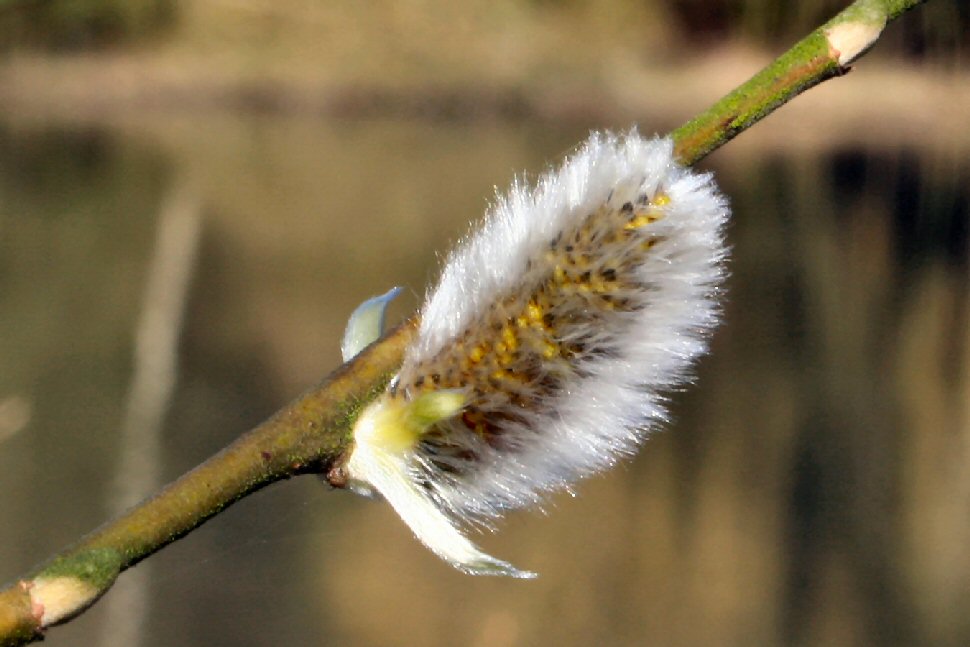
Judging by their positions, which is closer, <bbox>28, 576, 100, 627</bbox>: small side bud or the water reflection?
<bbox>28, 576, 100, 627</bbox>: small side bud

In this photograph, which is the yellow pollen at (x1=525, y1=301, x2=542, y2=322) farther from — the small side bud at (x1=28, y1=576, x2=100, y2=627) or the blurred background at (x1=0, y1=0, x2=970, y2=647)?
the blurred background at (x1=0, y1=0, x2=970, y2=647)

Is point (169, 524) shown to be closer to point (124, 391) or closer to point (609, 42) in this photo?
point (124, 391)

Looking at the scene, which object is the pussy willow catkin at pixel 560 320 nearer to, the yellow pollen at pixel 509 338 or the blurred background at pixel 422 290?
the yellow pollen at pixel 509 338

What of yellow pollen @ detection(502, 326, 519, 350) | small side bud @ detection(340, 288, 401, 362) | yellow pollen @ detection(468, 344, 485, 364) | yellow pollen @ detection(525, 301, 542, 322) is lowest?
small side bud @ detection(340, 288, 401, 362)

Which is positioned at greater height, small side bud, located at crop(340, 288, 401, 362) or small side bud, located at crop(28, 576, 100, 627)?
small side bud, located at crop(340, 288, 401, 362)

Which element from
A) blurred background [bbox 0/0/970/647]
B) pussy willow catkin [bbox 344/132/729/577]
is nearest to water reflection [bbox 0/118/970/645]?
blurred background [bbox 0/0/970/647]

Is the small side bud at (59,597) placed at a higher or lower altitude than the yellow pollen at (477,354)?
lower

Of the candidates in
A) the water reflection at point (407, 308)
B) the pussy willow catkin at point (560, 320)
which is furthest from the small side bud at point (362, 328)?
the water reflection at point (407, 308)

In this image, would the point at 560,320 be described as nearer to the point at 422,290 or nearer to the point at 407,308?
the point at 407,308
